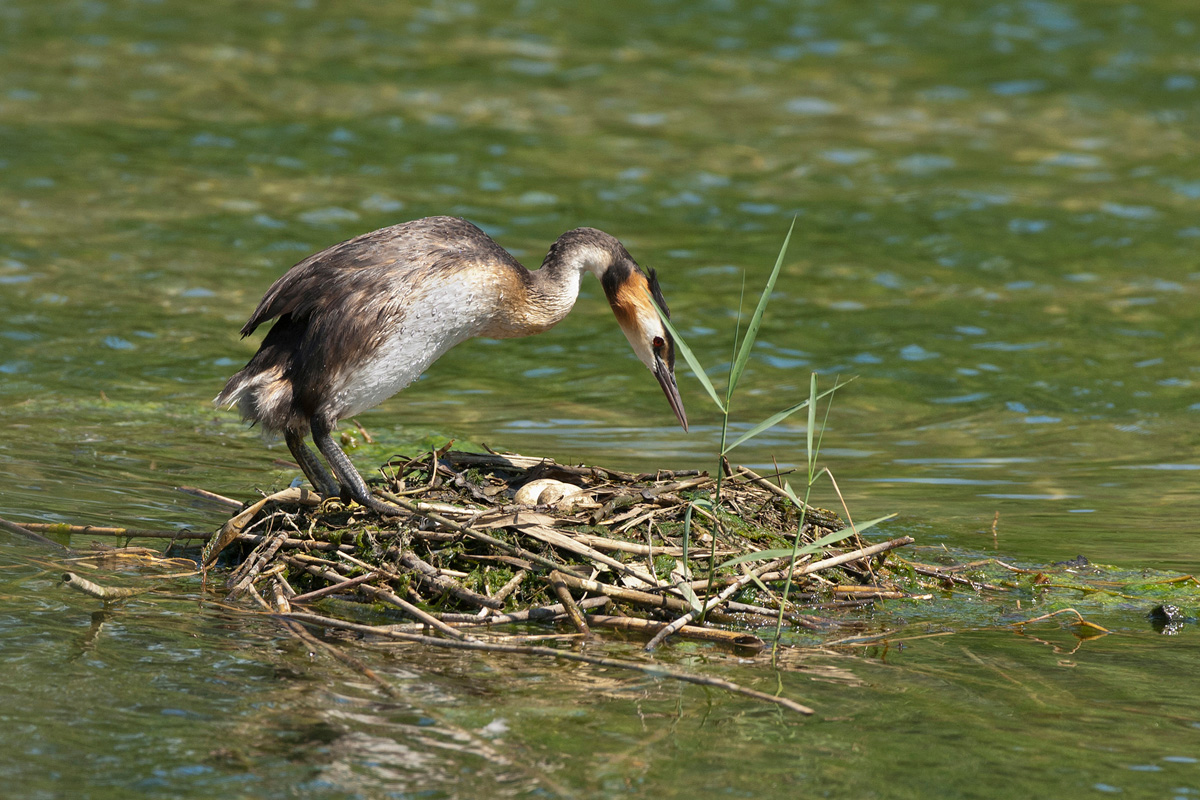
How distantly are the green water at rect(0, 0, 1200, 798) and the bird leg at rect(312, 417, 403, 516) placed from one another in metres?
0.87

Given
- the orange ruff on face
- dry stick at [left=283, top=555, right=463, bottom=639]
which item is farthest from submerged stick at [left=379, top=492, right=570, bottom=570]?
the orange ruff on face

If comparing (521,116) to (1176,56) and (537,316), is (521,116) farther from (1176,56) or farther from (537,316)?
(537,316)

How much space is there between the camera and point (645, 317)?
8.05 metres

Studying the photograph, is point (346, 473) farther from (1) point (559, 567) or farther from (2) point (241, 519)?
(1) point (559, 567)

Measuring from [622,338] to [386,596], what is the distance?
7.95 m

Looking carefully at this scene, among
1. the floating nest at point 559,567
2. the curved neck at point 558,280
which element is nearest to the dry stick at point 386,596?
the floating nest at point 559,567

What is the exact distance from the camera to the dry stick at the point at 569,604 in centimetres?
609

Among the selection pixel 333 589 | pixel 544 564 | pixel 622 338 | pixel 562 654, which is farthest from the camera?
pixel 622 338

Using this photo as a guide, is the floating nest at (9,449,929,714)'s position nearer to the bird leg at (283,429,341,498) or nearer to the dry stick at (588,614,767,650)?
the dry stick at (588,614,767,650)

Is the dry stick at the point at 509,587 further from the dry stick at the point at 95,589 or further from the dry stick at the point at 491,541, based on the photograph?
the dry stick at the point at 95,589

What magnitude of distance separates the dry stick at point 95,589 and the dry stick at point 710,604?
7.62 ft

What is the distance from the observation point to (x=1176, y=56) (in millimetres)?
22484

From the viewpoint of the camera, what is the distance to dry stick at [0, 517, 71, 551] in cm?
704

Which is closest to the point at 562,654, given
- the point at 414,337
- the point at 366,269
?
the point at 414,337
